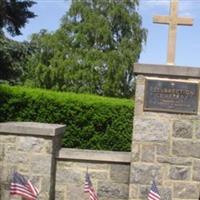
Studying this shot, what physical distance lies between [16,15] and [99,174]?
857 centimetres

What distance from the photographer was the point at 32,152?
742 cm

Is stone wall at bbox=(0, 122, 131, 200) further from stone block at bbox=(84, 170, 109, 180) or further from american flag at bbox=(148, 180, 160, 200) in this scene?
american flag at bbox=(148, 180, 160, 200)

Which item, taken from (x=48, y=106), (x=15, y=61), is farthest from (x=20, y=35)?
(x=48, y=106)

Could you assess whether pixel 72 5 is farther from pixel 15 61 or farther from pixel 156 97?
pixel 156 97

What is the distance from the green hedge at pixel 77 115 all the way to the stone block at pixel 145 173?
4.14 m

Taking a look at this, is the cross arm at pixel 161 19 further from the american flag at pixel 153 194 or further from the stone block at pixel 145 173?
the american flag at pixel 153 194

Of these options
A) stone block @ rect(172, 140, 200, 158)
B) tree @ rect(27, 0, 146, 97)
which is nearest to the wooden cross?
stone block @ rect(172, 140, 200, 158)

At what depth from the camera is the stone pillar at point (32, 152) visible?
7395mm

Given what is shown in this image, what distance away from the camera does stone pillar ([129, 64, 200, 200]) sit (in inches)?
279

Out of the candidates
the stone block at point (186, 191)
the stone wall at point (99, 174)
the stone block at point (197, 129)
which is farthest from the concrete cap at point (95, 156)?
the stone block at point (197, 129)

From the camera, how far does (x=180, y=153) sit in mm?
7105

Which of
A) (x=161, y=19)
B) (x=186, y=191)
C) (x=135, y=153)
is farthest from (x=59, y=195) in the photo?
(x=161, y=19)

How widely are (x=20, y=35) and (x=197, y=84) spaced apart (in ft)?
31.6

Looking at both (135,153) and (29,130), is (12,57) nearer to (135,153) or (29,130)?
(29,130)
